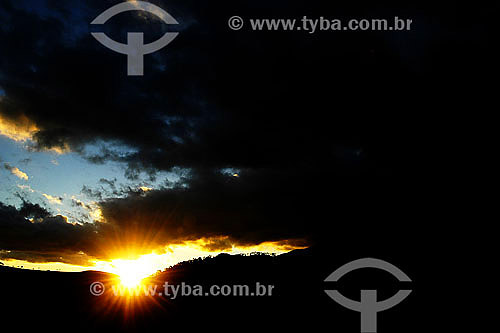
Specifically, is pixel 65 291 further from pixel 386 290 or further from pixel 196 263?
pixel 386 290

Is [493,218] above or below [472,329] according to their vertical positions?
above

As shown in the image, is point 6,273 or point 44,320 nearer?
point 44,320

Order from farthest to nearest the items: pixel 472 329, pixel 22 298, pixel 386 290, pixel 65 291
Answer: pixel 65 291 → pixel 22 298 → pixel 386 290 → pixel 472 329

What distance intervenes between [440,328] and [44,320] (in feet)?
113

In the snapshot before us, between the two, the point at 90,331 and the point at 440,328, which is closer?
the point at 440,328

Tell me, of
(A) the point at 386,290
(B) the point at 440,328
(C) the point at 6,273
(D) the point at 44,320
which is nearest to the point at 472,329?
(B) the point at 440,328

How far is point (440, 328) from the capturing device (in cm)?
2880

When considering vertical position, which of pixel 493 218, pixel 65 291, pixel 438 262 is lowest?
pixel 65 291

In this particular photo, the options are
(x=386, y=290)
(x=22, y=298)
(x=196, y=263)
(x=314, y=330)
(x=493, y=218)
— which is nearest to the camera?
(x=314, y=330)

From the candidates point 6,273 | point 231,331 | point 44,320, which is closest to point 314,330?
point 231,331

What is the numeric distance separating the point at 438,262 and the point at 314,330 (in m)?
15.9

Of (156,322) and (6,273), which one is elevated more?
(6,273)

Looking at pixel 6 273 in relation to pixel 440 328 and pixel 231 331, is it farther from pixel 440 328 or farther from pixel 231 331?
pixel 440 328

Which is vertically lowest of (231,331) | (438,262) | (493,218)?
(231,331)
